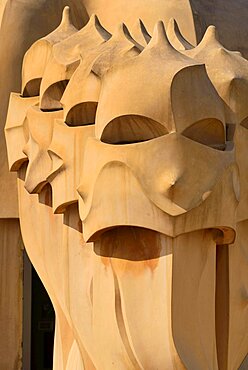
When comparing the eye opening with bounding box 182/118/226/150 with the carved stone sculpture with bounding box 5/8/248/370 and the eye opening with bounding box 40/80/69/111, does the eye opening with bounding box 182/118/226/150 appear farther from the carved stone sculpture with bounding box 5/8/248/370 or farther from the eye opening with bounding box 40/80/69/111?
the eye opening with bounding box 40/80/69/111

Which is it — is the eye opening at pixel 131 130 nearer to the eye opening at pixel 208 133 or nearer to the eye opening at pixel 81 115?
the eye opening at pixel 208 133

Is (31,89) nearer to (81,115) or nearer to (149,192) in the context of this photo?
(81,115)

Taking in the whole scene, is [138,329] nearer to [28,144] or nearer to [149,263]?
[149,263]

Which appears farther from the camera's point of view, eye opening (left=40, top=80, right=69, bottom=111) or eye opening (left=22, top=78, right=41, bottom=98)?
eye opening (left=22, top=78, right=41, bottom=98)

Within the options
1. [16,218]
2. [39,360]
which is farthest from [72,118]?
[39,360]

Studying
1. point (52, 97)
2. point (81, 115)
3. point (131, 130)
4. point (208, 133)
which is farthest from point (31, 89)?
point (208, 133)

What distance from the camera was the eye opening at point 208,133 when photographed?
3.80 meters

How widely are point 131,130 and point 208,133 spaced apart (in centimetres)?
30

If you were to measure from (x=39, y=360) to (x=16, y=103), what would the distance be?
10.7ft

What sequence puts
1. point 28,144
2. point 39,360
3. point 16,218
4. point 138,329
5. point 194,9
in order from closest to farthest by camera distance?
point 138,329, point 28,144, point 194,9, point 16,218, point 39,360

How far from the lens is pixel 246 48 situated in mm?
5035

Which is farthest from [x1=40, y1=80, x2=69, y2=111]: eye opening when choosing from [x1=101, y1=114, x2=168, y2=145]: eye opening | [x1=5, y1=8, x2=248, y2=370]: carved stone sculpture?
[x1=101, y1=114, x2=168, y2=145]: eye opening

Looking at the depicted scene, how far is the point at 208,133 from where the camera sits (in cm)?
386

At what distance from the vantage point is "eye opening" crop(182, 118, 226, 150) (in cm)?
380
